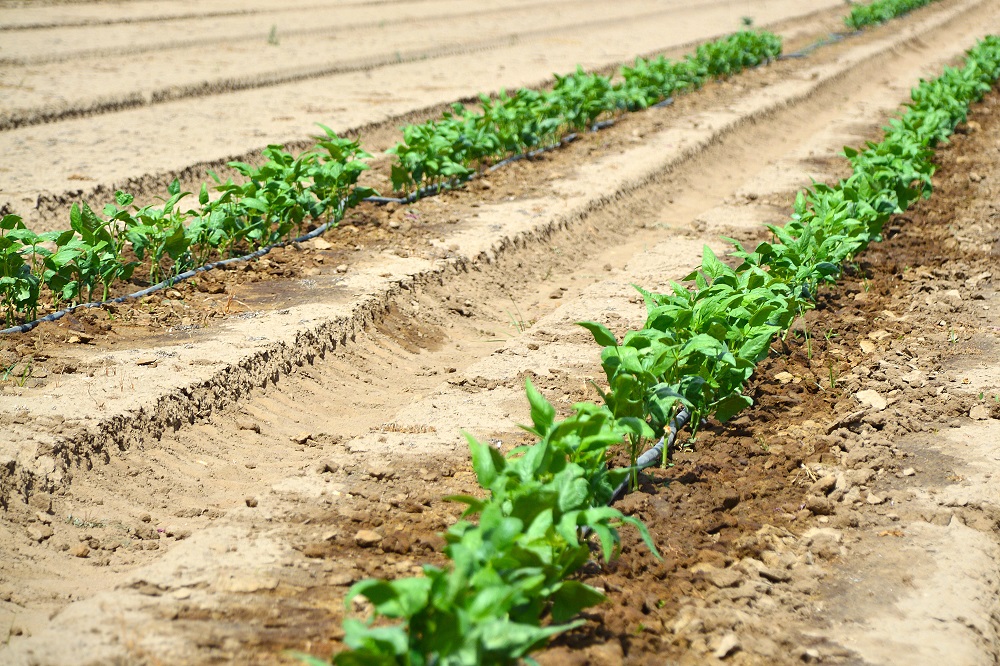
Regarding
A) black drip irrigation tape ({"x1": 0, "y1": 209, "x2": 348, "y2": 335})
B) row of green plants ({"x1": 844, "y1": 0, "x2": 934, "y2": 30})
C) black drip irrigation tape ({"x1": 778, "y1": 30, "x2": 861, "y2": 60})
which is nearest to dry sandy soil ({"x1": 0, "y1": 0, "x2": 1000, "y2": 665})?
black drip irrigation tape ({"x1": 0, "y1": 209, "x2": 348, "y2": 335})

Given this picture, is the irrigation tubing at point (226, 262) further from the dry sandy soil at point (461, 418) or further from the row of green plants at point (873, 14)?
the row of green plants at point (873, 14)

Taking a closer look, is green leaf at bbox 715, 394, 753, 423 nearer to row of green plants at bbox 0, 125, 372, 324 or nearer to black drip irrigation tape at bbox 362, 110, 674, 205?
row of green plants at bbox 0, 125, 372, 324

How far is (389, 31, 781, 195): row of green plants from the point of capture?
7.55 metres

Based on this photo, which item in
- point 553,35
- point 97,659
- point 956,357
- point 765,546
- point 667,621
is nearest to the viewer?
point 97,659

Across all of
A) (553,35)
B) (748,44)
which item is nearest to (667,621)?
(748,44)

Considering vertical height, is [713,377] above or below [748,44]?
below

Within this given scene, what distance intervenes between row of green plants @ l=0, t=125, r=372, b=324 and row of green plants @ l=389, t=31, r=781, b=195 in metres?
0.72

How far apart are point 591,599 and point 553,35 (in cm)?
1657

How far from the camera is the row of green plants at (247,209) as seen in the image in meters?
5.14

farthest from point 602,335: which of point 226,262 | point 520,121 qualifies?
point 520,121

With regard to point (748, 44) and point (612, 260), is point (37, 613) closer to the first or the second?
point (612, 260)

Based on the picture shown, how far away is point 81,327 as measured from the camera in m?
5.00

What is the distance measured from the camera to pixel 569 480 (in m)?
2.82

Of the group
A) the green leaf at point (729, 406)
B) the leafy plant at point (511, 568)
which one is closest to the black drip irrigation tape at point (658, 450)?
the green leaf at point (729, 406)
